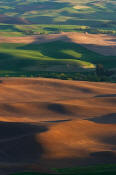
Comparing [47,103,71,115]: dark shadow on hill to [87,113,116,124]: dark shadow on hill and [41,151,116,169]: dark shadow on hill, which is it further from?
[41,151,116,169]: dark shadow on hill

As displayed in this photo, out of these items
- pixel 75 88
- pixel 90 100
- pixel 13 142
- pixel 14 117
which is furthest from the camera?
pixel 75 88

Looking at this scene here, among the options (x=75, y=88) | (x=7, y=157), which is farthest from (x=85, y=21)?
(x=7, y=157)

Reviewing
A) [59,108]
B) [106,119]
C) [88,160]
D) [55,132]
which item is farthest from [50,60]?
[88,160]

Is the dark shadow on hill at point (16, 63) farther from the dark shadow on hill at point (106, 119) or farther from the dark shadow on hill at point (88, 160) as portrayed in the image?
the dark shadow on hill at point (88, 160)

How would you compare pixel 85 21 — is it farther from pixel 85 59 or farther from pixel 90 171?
pixel 90 171

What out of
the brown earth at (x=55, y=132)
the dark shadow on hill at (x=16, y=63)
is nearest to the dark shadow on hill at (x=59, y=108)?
the brown earth at (x=55, y=132)

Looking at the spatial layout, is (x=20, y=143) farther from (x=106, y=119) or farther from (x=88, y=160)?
(x=106, y=119)

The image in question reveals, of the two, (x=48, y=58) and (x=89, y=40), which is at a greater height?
(x=89, y=40)

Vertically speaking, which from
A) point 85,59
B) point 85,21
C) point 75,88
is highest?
point 85,21
